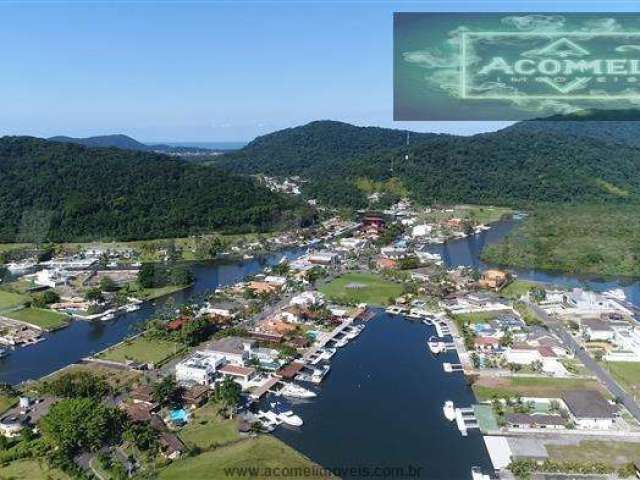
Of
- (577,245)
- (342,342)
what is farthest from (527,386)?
(577,245)

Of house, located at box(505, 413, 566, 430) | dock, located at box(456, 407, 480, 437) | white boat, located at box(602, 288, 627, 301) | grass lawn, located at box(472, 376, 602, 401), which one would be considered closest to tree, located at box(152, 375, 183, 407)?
dock, located at box(456, 407, 480, 437)

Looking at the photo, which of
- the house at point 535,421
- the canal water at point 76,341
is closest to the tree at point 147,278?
the canal water at point 76,341

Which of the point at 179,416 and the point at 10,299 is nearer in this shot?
the point at 179,416

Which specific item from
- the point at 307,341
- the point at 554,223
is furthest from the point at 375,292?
the point at 554,223

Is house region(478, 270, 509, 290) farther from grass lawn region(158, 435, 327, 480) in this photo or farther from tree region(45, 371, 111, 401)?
tree region(45, 371, 111, 401)

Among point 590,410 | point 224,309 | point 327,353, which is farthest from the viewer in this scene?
point 224,309

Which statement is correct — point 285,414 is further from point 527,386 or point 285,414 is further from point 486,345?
point 486,345

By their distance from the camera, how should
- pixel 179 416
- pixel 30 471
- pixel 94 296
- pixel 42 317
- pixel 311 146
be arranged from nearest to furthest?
pixel 30 471 → pixel 179 416 → pixel 42 317 → pixel 94 296 → pixel 311 146

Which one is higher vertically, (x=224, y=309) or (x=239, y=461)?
(x=224, y=309)
